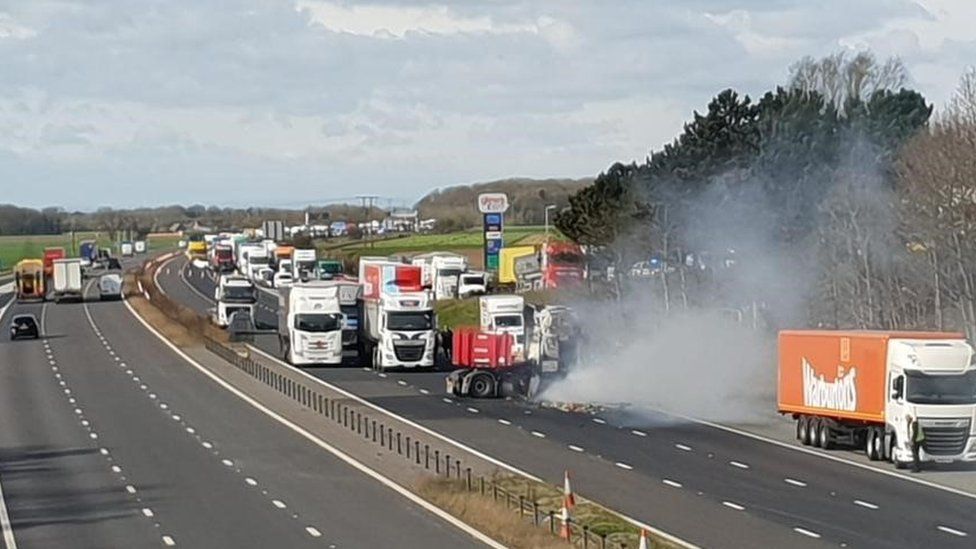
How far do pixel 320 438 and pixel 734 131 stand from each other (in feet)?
175

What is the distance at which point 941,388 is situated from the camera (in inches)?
1617

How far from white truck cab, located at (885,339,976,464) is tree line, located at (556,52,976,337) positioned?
24194mm

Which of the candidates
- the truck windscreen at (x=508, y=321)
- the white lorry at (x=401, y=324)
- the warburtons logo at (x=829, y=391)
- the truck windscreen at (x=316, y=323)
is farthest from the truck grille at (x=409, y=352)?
the warburtons logo at (x=829, y=391)

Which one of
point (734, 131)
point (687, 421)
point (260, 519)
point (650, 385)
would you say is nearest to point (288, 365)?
point (650, 385)

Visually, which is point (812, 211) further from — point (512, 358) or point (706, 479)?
point (706, 479)

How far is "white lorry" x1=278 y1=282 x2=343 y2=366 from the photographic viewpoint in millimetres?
74125

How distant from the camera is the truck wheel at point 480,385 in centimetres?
6078

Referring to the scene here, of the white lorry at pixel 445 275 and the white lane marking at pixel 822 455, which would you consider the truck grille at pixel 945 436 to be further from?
the white lorry at pixel 445 275

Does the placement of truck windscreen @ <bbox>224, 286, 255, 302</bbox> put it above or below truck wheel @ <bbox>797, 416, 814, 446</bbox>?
above

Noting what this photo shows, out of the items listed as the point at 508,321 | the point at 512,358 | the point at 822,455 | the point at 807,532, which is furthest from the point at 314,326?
the point at 807,532

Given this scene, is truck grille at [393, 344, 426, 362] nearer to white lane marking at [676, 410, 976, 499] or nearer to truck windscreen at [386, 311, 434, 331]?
truck windscreen at [386, 311, 434, 331]

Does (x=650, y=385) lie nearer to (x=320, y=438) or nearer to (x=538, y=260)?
(x=320, y=438)

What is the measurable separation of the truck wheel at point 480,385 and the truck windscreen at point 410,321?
10868 millimetres

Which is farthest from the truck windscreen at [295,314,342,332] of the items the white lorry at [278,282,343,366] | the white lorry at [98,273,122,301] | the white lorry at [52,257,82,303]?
the white lorry at [98,273,122,301]
